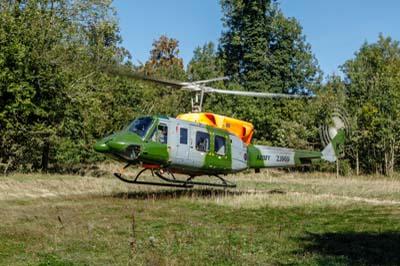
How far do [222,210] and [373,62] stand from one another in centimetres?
2749

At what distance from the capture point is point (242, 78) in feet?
170

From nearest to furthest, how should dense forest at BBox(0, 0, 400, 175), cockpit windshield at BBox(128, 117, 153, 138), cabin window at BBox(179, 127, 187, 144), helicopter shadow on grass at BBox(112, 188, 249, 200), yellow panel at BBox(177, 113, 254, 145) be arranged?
1. cockpit windshield at BBox(128, 117, 153, 138)
2. cabin window at BBox(179, 127, 187, 144)
3. helicopter shadow on grass at BBox(112, 188, 249, 200)
4. yellow panel at BBox(177, 113, 254, 145)
5. dense forest at BBox(0, 0, 400, 175)

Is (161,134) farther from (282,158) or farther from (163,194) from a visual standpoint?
(282,158)

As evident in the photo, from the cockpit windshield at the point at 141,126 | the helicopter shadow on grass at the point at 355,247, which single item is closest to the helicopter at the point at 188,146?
the cockpit windshield at the point at 141,126

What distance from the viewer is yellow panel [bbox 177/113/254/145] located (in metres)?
18.4

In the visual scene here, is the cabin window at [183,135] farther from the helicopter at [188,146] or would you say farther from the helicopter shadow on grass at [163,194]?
the helicopter shadow on grass at [163,194]

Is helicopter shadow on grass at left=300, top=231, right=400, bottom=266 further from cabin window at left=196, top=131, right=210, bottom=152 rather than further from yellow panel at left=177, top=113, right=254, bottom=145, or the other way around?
yellow panel at left=177, top=113, right=254, bottom=145


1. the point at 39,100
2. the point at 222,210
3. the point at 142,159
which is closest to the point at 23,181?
the point at 39,100

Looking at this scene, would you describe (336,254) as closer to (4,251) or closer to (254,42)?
(4,251)

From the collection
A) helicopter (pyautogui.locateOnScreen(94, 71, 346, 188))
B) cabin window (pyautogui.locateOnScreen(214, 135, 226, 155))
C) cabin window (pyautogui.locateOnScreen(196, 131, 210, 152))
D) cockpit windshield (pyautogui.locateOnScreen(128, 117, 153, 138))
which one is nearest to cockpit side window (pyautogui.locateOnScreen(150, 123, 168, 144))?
helicopter (pyautogui.locateOnScreen(94, 71, 346, 188))

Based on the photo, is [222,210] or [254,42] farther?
[254,42]

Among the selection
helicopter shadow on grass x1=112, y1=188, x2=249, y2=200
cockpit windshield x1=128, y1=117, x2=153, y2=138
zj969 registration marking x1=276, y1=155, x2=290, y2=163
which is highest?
cockpit windshield x1=128, y1=117, x2=153, y2=138

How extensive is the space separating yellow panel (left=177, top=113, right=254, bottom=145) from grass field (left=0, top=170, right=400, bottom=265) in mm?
2636

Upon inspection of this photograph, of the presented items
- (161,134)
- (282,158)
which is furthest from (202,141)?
(282,158)
